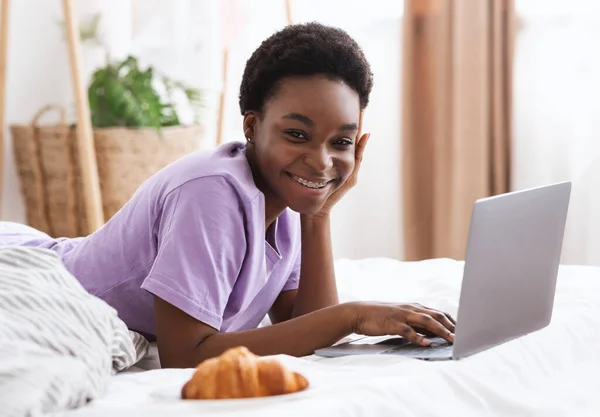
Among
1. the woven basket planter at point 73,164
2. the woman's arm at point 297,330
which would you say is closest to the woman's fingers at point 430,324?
the woman's arm at point 297,330

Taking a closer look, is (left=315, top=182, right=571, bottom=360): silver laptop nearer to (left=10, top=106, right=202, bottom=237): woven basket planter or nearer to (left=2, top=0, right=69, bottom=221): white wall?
(left=10, top=106, right=202, bottom=237): woven basket planter

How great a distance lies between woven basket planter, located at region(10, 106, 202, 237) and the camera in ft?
10.0

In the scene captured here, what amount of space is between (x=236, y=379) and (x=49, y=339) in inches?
7.7

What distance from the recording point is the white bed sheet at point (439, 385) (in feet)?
3.05

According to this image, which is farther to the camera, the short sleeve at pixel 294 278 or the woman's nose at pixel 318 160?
the short sleeve at pixel 294 278

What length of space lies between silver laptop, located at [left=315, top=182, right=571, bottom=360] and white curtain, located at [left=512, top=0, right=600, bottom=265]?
168 centimetres

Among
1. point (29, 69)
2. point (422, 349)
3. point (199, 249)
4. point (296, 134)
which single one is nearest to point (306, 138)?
point (296, 134)

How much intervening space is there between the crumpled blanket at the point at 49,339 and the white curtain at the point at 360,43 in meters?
2.24

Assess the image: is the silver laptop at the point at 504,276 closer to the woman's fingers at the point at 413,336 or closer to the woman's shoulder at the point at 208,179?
the woman's fingers at the point at 413,336

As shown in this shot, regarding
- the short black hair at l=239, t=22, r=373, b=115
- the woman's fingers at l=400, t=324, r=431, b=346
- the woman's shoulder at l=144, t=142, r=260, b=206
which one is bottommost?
the woman's fingers at l=400, t=324, r=431, b=346

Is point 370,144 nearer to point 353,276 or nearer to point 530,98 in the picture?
point 530,98

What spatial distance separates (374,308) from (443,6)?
2.06 metres

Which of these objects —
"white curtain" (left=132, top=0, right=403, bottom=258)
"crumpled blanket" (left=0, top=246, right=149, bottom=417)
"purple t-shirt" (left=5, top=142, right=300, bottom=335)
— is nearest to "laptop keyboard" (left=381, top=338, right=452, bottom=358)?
"purple t-shirt" (left=5, top=142, right=300, bottom=335)

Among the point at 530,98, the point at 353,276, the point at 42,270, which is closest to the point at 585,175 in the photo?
the point at 530,98
